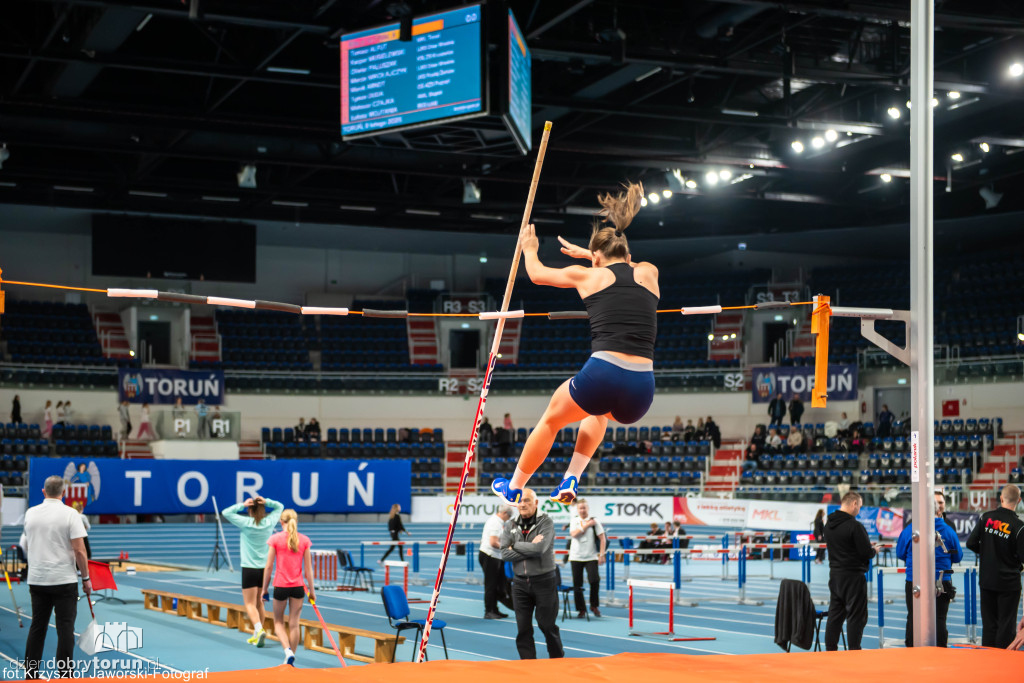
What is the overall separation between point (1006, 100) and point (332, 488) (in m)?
14.4

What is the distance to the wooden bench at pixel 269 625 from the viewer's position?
941 cm

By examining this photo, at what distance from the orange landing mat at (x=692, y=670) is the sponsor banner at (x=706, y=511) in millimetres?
19568

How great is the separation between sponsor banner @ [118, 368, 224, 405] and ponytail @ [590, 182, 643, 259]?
2511cm

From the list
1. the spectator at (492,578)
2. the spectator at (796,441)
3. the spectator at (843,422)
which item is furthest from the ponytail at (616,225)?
the spectator at (843,422)

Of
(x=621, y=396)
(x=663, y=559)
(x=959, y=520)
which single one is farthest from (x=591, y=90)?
(x=621, y=396)

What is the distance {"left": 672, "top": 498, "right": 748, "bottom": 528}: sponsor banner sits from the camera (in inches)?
953

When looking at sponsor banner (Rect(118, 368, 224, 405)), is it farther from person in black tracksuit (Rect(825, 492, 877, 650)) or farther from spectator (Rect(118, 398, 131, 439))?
person in black tracksuit (Rect(825, 492, 877, 650))

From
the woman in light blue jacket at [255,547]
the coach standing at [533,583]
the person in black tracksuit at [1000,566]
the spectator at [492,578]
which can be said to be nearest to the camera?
the coach standing at [533,583]

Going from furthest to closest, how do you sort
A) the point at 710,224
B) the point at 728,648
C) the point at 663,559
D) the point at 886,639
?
the point at 710,224 → the point at 663,559 → the point at 886,639 → the point at 728,648

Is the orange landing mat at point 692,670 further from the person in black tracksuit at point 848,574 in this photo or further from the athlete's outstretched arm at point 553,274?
the person in black tracksuit at point 848,574

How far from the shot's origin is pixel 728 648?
10.9 metres

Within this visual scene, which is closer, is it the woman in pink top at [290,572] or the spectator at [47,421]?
the woman in pink top at [290,572]

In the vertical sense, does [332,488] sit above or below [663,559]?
above

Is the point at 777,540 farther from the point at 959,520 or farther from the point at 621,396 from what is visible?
the point at 621,396
